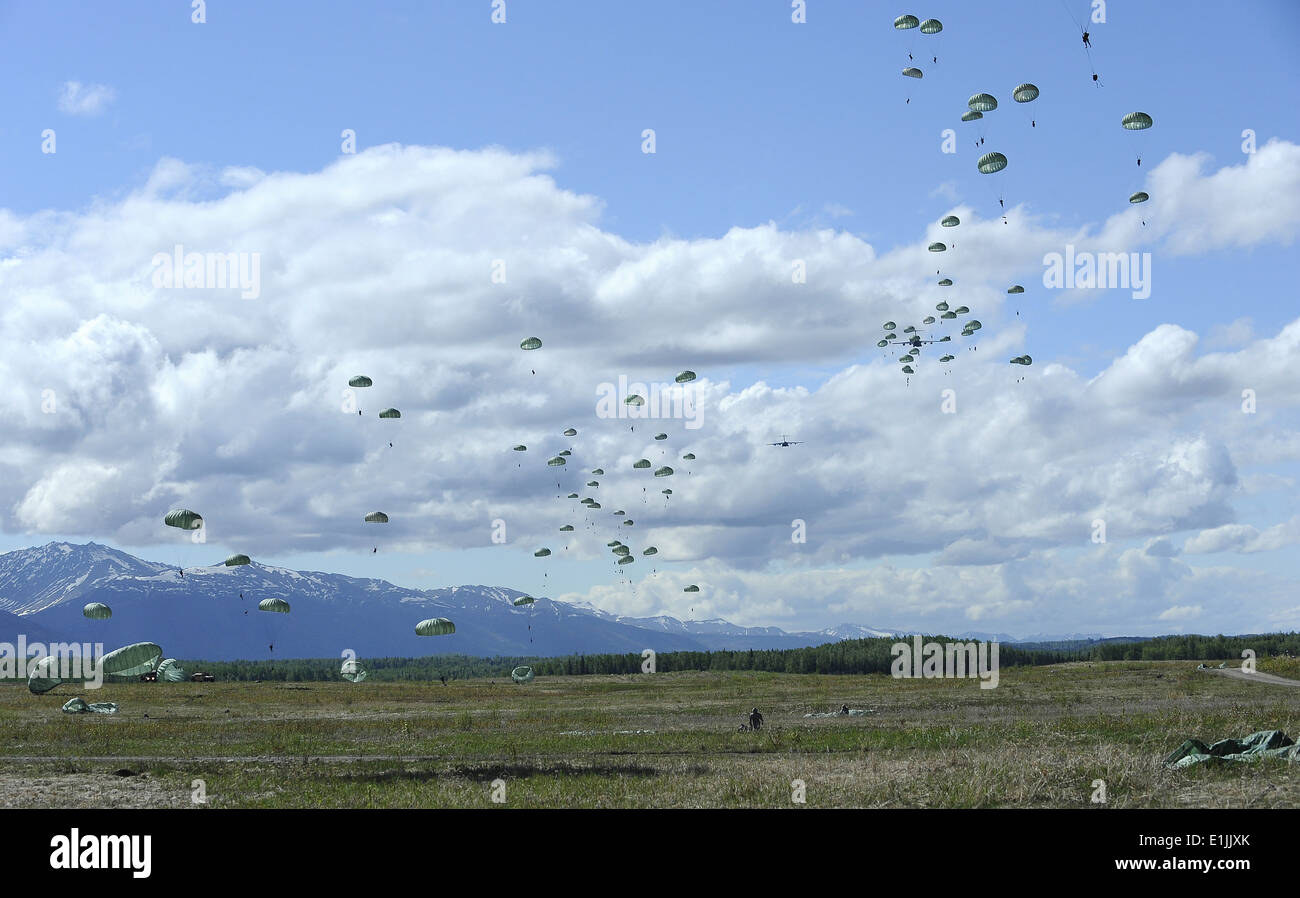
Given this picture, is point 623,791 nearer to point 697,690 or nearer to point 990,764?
point 990,764

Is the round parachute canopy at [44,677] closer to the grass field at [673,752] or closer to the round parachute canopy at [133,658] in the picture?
the grass field at [673,752]

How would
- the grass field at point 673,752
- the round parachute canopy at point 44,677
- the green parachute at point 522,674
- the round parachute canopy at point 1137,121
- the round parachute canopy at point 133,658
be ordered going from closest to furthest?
the grass field at point 673,752, the round parachute canopy at point 1137,121, the round parachute canopy at point 133,658, the round parachute canopy at point 44,677, the green parachute at point 522,674

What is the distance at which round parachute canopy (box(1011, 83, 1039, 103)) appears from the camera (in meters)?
53.8

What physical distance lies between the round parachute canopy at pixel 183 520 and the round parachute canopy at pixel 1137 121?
199 ft

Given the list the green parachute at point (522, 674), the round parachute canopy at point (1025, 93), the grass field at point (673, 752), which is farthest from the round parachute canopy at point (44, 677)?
the round parachute canopy at point (1025, 93)

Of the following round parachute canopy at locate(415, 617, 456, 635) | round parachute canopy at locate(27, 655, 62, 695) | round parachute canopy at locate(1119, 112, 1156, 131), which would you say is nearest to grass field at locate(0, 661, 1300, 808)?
round parachute canopy at locate(415, 617, 456, 635)

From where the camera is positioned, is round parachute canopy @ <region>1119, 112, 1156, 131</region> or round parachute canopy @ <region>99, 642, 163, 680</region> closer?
round parachute canopy @ <region>1119, 112, 1156, 131</region>

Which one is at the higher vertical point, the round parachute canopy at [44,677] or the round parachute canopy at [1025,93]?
the round parachute canopy at [1025,93]

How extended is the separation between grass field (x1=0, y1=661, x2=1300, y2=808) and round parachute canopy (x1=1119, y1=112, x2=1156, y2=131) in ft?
93.2

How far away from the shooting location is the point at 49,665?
11244cm

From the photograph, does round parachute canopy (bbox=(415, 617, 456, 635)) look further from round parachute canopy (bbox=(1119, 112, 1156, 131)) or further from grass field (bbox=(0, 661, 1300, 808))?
round parachute canopy (bbox=(1119, 112, 1156, 131))

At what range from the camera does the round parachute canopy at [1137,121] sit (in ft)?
170

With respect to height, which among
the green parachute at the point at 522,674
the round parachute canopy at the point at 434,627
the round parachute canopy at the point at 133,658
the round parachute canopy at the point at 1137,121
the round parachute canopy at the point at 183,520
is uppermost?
the round parachute canopy at the point at 1137,121
